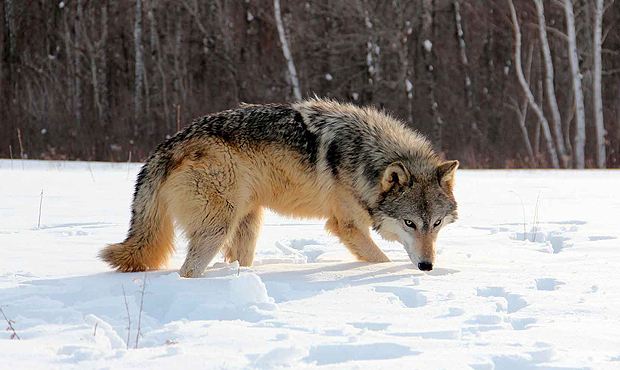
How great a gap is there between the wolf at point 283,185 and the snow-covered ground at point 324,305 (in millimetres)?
248

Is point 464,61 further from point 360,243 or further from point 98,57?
point 360,243

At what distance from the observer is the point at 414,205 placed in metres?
5.97

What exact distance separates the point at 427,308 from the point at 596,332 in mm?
942

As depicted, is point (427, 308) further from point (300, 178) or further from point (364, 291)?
point (300, 178)

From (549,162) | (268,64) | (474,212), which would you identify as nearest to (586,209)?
(474,212)

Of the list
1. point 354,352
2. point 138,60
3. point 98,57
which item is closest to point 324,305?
point 354,352

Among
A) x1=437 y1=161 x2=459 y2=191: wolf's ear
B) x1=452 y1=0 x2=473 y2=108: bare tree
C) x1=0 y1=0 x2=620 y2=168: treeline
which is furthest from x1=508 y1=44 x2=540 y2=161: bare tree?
x1=437 y1=161 x2=459 y2=191: wolf's ear

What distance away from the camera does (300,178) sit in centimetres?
608

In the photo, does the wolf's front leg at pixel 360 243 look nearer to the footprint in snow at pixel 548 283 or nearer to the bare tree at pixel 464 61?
the footprint in snow at pixel 548 283

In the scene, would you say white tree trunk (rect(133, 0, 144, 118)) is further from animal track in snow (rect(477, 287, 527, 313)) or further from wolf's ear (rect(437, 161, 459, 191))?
animal track in snow (rect(477, 287, 527, 313))

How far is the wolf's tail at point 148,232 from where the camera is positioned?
5.64 meters

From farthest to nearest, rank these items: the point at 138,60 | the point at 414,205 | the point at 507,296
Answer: the point at 138,60 → the point at 414,205 → the point at 507,296

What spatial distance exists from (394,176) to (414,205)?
0.93ft

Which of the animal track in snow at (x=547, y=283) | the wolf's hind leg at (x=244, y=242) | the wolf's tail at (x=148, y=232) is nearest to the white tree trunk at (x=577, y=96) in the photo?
the wolf's hind leg at (x=244, y=242)
